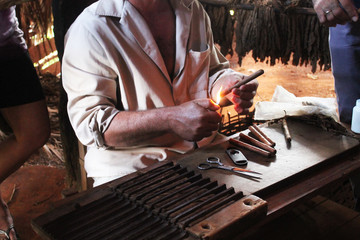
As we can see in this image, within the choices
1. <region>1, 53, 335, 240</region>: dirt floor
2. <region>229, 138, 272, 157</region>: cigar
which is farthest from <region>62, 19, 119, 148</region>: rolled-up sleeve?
<region>1, 53, 335, 240</region>: dirt floor

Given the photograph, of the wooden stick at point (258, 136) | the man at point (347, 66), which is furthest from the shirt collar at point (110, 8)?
the man at point (347, 66)

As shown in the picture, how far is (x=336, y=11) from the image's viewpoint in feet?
7.51

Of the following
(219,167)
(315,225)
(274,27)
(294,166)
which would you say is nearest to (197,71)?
(219,167)

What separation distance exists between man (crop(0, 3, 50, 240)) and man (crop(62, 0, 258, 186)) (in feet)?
2.32

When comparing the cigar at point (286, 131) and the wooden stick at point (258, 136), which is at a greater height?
the wooden stick at point (258, 136)

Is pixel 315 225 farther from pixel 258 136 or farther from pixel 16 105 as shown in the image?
pixel 16 105

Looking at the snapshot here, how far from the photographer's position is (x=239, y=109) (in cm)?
220

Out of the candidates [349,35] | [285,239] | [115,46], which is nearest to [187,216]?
[285,239]

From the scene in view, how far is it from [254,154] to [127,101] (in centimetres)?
80

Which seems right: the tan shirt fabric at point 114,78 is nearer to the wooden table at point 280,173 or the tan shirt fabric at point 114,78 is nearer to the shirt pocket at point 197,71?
the shirt pocket at point 197,71

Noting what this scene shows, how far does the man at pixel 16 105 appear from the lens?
8.46 feet

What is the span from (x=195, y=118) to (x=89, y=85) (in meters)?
0.64

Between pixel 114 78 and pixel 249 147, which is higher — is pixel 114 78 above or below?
above

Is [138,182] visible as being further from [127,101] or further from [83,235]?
[127,101]
